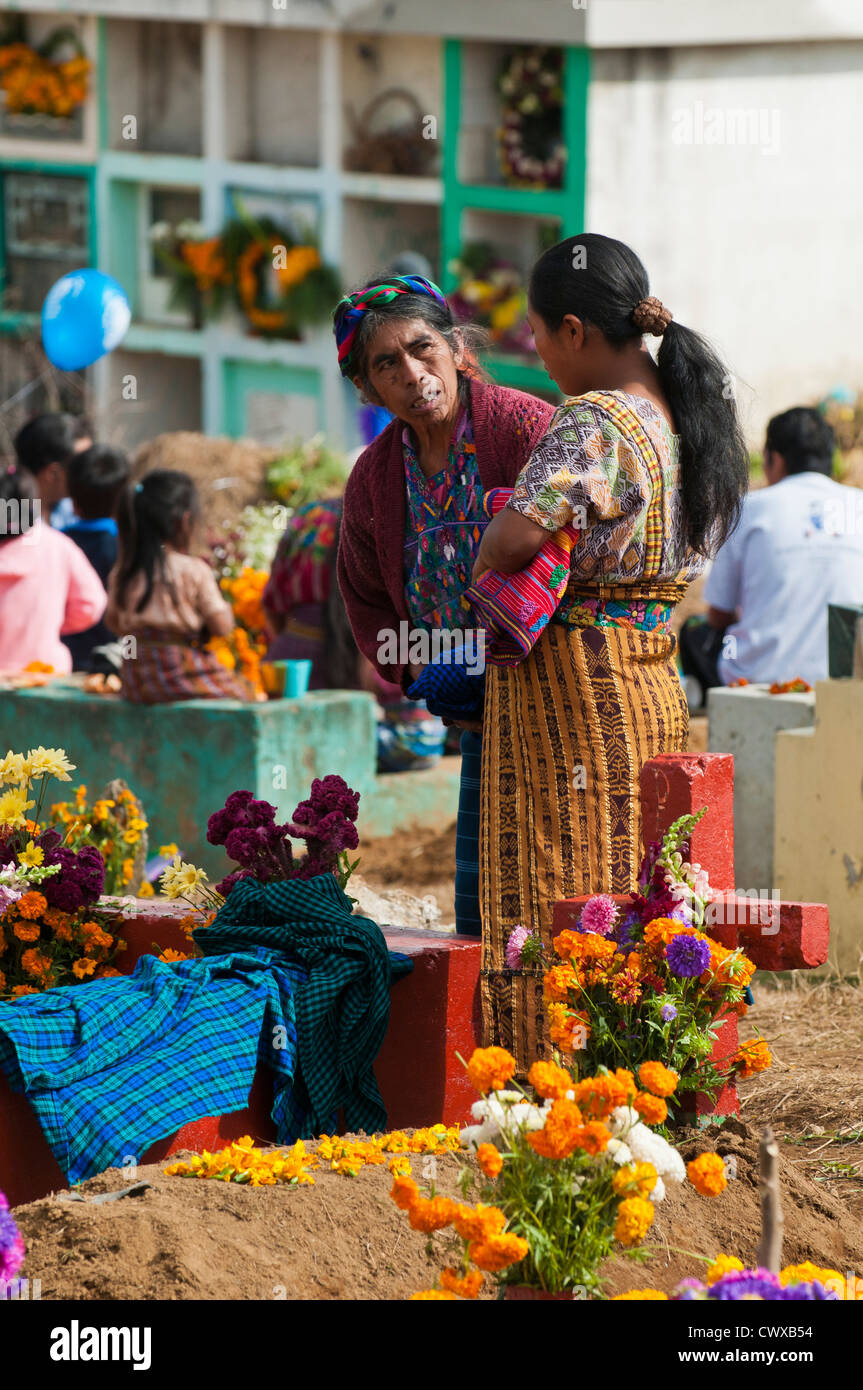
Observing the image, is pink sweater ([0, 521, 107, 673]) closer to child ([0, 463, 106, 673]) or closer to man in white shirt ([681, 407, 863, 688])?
child ([0, 463, 106, 673])

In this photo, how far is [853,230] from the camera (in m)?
13.1

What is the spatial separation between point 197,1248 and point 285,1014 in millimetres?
816

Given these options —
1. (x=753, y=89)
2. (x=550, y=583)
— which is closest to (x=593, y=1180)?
(x=550, y=583)

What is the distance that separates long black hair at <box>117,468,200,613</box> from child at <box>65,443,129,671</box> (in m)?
1.08

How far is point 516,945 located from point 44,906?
116 centimetres

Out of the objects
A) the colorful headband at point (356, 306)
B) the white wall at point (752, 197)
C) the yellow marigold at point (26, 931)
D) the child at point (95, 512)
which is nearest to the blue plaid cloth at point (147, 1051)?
the yellow marigold at point (26, 931)

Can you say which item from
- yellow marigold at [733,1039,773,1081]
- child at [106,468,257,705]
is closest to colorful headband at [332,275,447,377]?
yellow marigold at [733,1039,773,1081]

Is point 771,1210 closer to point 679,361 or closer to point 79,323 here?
point 679,361

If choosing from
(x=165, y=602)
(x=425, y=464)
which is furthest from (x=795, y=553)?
(x=425, y=464)

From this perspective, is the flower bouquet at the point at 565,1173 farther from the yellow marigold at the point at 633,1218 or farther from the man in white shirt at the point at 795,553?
the man in white shirt at the point at 795,553

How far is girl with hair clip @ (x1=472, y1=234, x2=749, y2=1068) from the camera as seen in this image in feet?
10.3

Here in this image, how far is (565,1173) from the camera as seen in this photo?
7.43 feet

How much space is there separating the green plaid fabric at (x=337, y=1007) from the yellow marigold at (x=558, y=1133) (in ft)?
3.95

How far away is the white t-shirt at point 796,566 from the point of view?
254 inches
